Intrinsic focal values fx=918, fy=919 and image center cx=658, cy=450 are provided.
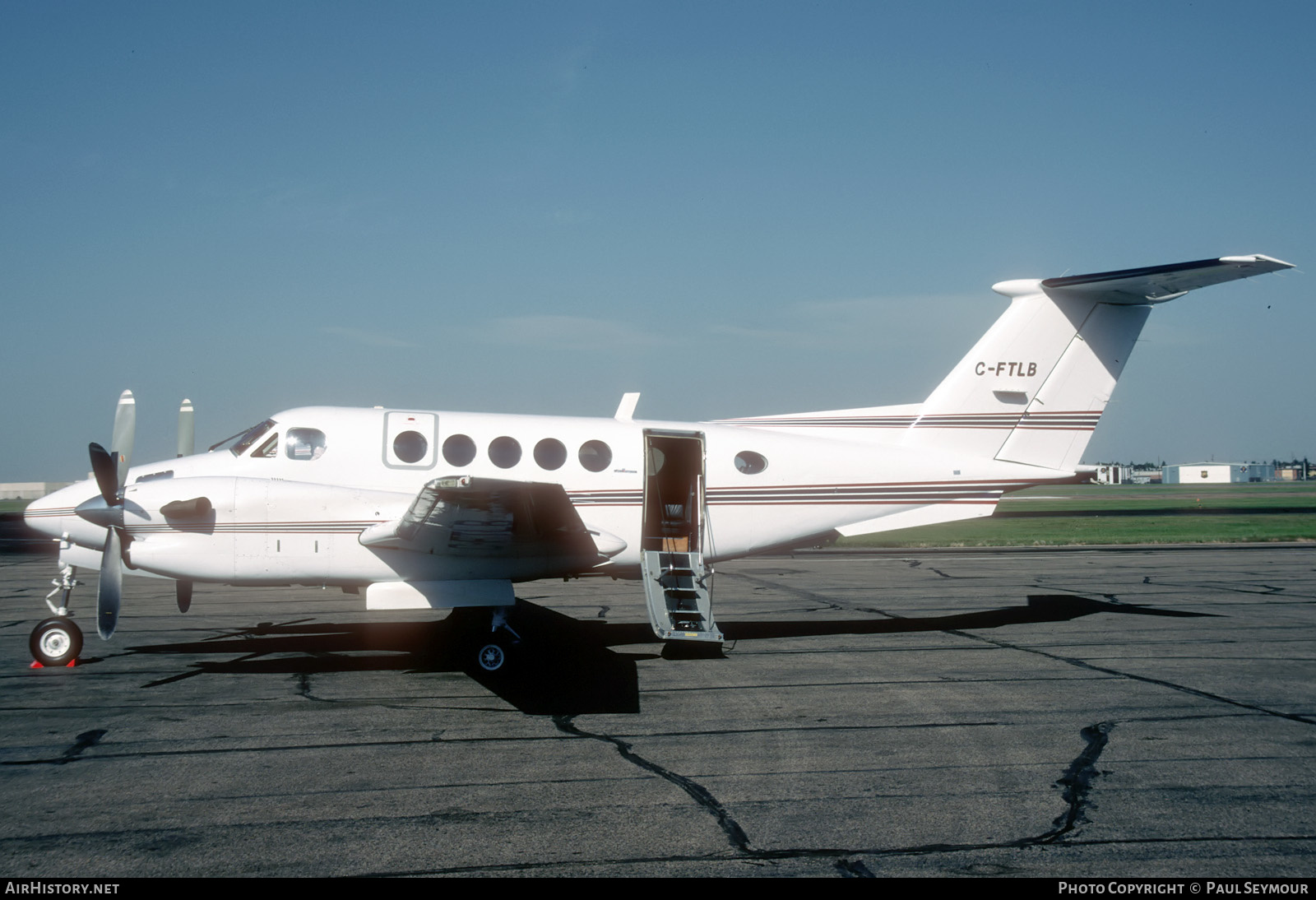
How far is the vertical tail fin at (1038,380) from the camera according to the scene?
12844 mm

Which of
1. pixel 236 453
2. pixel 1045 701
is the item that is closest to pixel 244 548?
pixel 236 453

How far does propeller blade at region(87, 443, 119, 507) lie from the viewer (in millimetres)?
9883

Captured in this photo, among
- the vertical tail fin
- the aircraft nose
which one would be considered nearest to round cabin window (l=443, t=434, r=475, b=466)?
the aircraft nose

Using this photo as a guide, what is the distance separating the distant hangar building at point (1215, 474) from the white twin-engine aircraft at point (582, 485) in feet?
468

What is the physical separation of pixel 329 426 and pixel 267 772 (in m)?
5.40

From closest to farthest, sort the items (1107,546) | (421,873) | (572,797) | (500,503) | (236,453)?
(421,873) → (572,797) → (500,503) → (236,453) → (1107,546)

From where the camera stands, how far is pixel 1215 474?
460 ft

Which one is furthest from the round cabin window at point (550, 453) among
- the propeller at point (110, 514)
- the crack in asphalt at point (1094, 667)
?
the crack in asphalt at point (1094, 667)

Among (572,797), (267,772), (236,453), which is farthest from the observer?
(236,453)

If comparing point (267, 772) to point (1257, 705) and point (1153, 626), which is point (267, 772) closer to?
point (1257, 705)

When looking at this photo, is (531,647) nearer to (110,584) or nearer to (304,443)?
(304,443)

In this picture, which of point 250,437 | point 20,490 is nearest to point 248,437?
point 250,437

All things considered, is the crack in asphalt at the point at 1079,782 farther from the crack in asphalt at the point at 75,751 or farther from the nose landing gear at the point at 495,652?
the crack in asphalt at the point at 75,751

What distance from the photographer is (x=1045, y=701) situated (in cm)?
848
